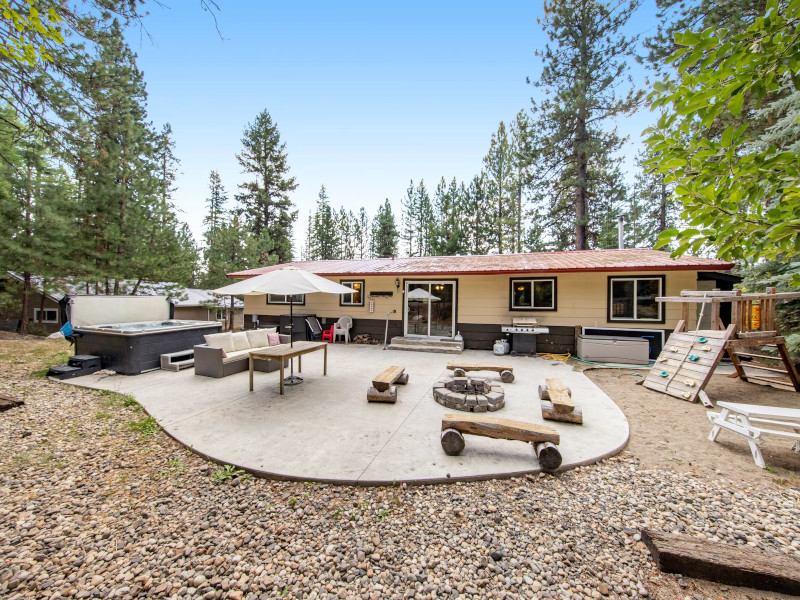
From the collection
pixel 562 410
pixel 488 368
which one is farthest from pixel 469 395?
pixel 488 368

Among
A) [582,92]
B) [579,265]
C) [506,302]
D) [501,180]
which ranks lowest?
[506,302]

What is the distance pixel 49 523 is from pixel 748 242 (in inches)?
177

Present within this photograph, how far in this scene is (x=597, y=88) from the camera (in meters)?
12.1

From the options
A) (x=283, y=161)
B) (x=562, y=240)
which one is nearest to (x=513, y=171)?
(x=562, y=240)

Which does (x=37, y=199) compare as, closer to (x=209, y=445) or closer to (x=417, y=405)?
(x=209, y=445)

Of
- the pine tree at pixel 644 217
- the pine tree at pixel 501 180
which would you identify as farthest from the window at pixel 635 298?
the pine tree at pixel 644 217

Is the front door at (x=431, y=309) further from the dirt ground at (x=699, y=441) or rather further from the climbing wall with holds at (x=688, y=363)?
the climbing wall with holds at (x=688, y=363)

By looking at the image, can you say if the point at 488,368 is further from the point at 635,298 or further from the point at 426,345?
the point at 635,298

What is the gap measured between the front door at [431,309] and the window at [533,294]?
1714mm

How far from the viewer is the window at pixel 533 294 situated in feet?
27.7

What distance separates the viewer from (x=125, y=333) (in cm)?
567

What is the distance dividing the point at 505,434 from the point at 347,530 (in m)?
1.58

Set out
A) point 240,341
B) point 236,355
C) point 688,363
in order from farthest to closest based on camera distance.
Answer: point 240,341 < point 236,355 < point 688,363

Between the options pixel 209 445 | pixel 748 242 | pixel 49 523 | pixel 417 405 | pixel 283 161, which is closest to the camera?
pixel 748 242
